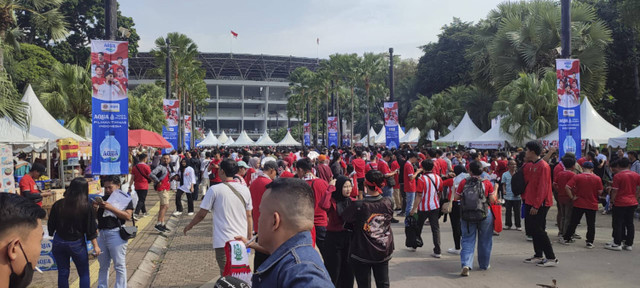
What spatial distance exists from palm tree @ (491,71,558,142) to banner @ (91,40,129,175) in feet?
54.2

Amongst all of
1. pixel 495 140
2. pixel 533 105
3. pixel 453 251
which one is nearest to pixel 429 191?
pixel 453 251

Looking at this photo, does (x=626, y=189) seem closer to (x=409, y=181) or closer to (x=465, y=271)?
(x=465, y=271)

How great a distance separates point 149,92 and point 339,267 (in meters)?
43.7

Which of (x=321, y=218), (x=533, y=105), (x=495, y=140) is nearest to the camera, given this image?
(x=321, y=218)

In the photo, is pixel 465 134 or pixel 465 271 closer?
pixel 465 271

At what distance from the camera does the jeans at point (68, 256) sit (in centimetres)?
517

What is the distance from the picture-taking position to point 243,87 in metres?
101

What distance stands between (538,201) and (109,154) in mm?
7152

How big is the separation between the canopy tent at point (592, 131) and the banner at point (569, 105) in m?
6.72

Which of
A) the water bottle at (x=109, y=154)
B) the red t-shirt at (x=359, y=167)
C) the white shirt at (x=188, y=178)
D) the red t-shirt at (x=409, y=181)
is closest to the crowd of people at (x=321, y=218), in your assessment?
the red t-shirt at (x=409, y=181)

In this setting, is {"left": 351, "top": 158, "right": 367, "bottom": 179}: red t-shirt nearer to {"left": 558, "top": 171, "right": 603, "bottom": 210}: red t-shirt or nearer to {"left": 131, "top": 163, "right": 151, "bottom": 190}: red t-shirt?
{"left": 131, "top": 163, "right": 151, "bottom": 190}: red t-shirt

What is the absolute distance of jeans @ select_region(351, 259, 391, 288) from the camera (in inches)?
195

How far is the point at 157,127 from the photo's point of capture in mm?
37906

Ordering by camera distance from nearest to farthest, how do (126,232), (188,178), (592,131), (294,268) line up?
(294,268) → (126,232) → (188,178) → (592,131)
